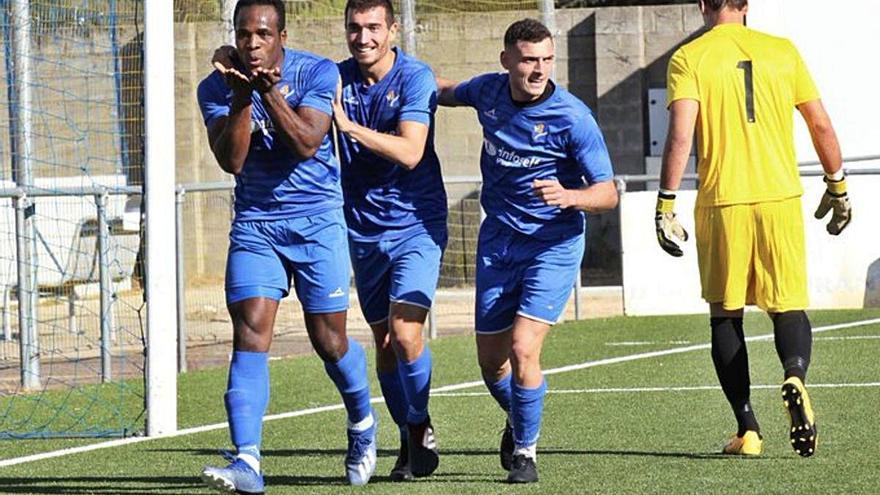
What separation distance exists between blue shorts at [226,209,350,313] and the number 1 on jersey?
2.02 metres

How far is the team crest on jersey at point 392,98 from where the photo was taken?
810 cm

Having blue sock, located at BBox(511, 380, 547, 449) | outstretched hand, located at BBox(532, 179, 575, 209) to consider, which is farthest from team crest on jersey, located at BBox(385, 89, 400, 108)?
blue sock, located at BBox(511, 380, 547, 449)

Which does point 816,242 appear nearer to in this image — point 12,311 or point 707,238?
point 12,311

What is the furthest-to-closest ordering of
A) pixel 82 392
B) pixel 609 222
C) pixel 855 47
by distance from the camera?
1. pixel 609 222
2. pixel 855 47
3. pixel 82 392

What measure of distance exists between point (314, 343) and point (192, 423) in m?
3.08

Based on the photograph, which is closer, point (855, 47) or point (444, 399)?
point (444, 399)

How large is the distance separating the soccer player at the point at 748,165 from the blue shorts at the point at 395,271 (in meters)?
1.05

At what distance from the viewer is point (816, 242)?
58.7 ft

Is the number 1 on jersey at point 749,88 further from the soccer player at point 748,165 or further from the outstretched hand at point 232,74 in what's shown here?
the outstretched hand at point 232,74

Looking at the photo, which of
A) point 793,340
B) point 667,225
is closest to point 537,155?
point 667,225

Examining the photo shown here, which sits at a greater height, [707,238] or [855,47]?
[855,47]

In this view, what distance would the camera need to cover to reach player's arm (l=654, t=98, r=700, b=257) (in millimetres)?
8234

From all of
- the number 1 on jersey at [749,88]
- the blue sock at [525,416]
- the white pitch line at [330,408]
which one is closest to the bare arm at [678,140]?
the number 1 on jersey at [749,88]

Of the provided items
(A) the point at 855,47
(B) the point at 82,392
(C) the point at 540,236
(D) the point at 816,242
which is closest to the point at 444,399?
(B) the point at 82,392
